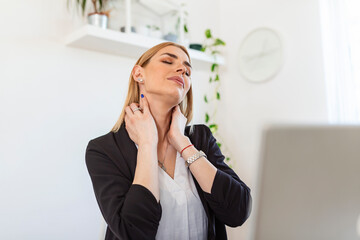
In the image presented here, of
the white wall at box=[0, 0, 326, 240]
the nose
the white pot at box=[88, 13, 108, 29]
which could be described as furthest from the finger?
the white pot at box=[88, 13, 108, 29]

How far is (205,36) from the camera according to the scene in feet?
9.57

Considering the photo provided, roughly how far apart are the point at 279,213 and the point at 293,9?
2387 mm

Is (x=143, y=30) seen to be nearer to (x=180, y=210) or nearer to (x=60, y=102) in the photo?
(x=60, y=102)

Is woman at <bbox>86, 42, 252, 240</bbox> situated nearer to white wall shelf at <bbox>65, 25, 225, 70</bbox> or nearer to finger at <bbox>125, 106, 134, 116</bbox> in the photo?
finger at <bbox>125, 106, 134, 116</bbox>

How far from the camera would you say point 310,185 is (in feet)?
1.47

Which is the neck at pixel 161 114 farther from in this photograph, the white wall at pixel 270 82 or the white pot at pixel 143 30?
the white pot at pixel 143 30

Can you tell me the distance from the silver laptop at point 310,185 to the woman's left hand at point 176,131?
0.73m

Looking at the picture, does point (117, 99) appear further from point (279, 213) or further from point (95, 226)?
point (279, 213)

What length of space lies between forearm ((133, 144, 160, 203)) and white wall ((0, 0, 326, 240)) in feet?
2.18

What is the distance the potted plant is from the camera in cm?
196

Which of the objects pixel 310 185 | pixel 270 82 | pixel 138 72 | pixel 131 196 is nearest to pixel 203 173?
pixel 131 196

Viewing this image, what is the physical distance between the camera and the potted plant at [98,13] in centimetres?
196

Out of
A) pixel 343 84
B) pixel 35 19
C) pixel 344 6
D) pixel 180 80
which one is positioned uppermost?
pixel 344 6

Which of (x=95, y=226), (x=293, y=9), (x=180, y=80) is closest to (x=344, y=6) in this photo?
(x=293, y=9)
